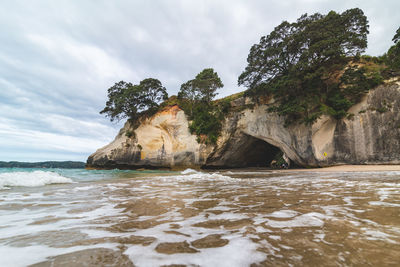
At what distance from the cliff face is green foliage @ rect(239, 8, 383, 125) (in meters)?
1.05

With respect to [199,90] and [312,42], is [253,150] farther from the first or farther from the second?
[312,42]

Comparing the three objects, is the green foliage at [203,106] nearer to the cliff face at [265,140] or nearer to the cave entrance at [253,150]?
the cliff face at [265,140]

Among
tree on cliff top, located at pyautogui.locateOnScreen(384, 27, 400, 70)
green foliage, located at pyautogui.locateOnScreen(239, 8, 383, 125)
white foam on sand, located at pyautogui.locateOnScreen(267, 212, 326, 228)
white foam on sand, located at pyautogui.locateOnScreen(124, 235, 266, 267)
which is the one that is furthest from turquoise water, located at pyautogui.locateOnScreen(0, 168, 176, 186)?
tree on cliff top, located at pyautogui.locateOnScreen(384, 27, 400, 70)

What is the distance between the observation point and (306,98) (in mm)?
14328

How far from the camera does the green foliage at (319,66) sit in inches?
512

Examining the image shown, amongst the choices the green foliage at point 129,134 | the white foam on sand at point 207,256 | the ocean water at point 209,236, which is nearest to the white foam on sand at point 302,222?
the ocean water at point 209,236

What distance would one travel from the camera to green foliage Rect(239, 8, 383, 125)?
13000 millimetres

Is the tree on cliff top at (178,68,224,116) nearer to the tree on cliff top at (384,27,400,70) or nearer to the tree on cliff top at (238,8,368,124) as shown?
the tree on cliff top at (238,8,368,124)

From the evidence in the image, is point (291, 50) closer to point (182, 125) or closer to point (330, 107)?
point (330, 107)

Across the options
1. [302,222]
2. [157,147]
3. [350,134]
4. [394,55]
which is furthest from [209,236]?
[157,147]

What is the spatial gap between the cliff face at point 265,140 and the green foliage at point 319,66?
1.05 meters

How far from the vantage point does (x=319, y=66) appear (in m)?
14.2

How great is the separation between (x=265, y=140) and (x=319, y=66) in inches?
311

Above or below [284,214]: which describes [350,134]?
above
